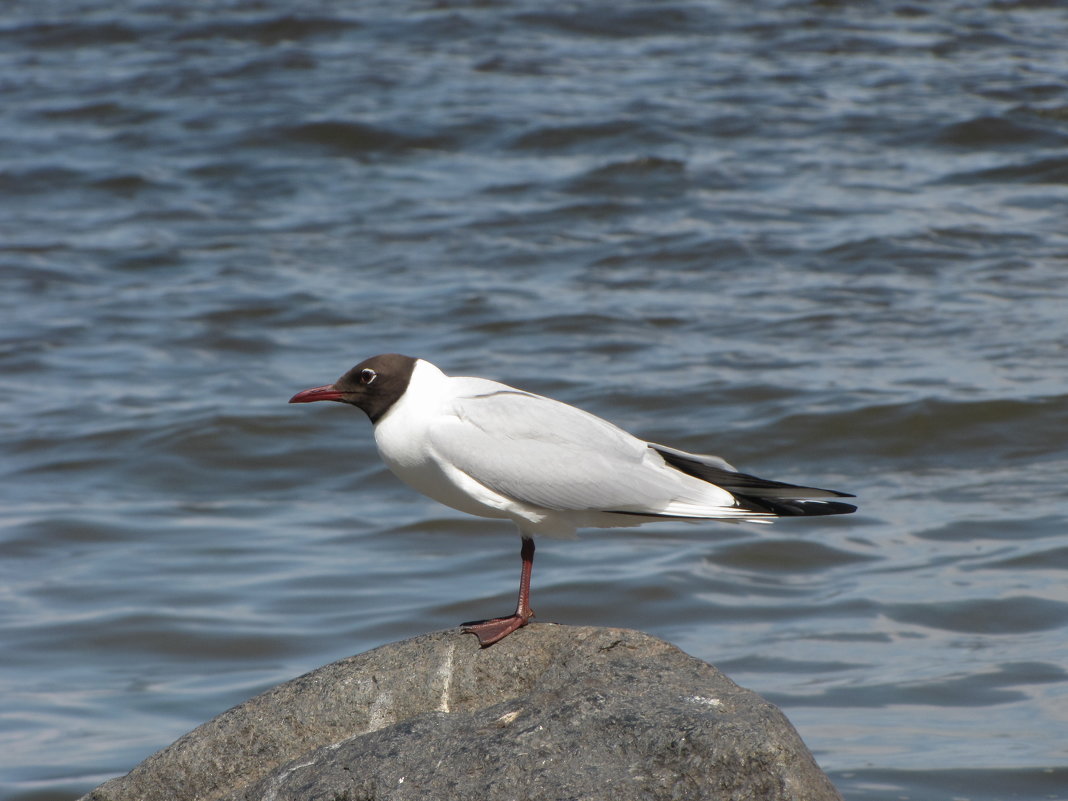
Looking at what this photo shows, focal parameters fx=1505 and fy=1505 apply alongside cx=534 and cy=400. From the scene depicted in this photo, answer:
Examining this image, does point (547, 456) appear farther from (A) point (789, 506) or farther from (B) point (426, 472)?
(A) point (789, 506)

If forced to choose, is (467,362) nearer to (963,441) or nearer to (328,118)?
(963,441)

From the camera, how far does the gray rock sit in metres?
3.66

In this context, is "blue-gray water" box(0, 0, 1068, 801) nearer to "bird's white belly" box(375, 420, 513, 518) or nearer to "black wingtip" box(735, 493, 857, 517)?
"black wingtip" box(735, 493, 857, 517)

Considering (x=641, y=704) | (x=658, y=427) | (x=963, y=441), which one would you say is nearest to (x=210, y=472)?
(x=658, y=427)

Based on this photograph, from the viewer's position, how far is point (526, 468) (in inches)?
188

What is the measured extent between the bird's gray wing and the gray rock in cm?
46

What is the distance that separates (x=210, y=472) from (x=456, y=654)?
19.8 feet

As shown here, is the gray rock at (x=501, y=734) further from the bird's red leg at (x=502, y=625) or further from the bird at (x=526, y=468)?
the bird at (x=526, y=468)

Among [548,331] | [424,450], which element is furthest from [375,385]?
[548,331]

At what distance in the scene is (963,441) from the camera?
984cm

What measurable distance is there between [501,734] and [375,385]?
137 cm

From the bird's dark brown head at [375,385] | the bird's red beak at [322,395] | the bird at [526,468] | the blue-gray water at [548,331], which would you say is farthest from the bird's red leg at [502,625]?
the blue-gray water at [548,331]

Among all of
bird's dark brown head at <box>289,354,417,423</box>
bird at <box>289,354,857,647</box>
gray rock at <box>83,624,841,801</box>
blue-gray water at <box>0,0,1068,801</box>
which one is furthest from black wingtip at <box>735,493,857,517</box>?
blue-gray water at <box>0,0,1068,801</box>

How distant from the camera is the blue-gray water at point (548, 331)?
23.7 feet
